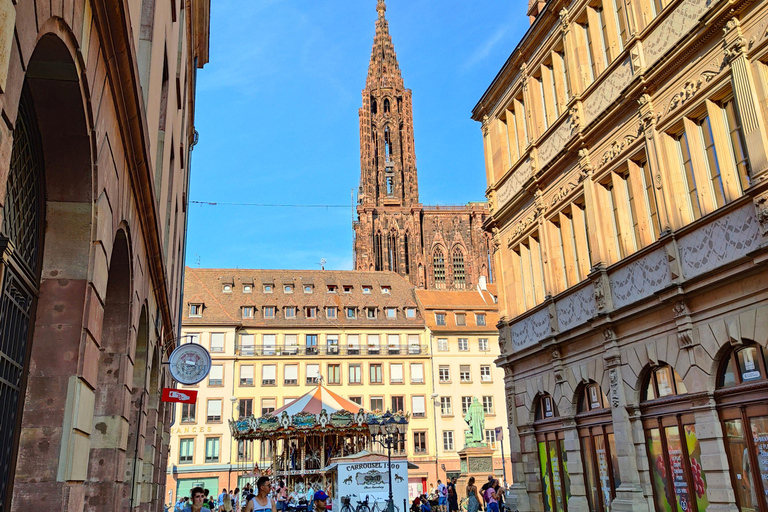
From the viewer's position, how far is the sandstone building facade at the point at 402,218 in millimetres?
100312

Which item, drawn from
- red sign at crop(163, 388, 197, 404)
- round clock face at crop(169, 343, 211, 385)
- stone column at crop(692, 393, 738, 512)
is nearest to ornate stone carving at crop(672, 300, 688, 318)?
stone column at crop(692, 393, 738, 512)

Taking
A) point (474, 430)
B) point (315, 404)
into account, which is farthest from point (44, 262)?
point (474, 430)

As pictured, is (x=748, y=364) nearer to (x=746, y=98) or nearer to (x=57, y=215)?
(x=746, y=98)

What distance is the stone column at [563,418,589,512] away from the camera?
57.4 feet

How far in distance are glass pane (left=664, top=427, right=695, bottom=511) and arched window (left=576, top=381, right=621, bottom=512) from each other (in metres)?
A: 1.99

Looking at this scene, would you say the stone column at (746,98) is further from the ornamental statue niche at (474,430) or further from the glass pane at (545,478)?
the ornamental statue niche at (474,430)

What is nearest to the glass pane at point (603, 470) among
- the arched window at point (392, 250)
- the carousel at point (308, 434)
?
the carousel at point (308, 434)

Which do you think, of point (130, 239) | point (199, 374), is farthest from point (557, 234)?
point (130, 239)

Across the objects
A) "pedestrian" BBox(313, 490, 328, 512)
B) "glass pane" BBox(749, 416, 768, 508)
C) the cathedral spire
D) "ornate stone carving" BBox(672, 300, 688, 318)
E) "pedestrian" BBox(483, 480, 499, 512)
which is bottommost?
"pedestrian" BBox(483, 480, 499, 512)

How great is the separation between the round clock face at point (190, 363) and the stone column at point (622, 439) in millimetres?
9070

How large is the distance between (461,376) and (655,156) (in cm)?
4527

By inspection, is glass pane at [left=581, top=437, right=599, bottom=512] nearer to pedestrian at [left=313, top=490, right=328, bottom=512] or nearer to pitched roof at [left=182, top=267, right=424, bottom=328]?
pedestrian at [left=313, top=490, right=328, bottom=512]

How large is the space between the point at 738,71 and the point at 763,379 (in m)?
5.35

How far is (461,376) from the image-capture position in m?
58.3
